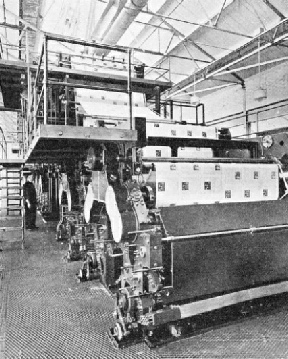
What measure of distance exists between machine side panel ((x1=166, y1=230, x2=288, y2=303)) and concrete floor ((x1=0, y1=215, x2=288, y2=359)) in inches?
13.3

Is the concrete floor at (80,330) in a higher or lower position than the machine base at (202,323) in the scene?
lower

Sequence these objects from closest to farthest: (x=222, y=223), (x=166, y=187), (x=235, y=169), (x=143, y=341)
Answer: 1. (x=143, y=341)
2. (x=222, y=223)
3. (x=166, y=187)
4. (x=235, y=169)

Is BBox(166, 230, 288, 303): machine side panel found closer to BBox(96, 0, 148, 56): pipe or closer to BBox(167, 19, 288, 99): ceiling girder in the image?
BBox(167, 19, 288, 99): ceiling girder

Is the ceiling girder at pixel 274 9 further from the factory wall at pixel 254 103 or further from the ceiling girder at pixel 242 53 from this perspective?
the factory wall at pixel 254 103

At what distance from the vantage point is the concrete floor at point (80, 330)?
2.41 metres

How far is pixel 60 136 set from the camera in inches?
106

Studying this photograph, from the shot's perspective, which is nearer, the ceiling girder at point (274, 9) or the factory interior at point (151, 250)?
the factory interior at point (151, 250)

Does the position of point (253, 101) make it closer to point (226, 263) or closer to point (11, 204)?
point (11, 204)

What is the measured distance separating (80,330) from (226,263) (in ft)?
4.69

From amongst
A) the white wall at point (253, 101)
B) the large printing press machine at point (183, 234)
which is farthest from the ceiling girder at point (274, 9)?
the large printing press machine at point (183, 234)

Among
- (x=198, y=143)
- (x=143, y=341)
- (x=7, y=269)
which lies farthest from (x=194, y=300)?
(x=7, y=269)

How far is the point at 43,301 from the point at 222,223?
2140mm

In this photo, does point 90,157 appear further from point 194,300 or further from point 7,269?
point 7,269

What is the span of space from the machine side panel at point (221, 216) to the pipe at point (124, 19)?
5.41 meters
